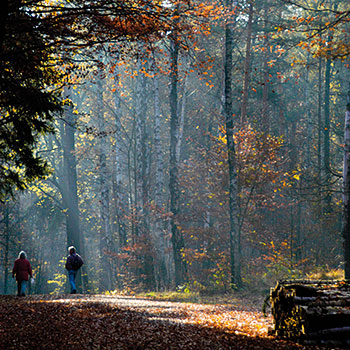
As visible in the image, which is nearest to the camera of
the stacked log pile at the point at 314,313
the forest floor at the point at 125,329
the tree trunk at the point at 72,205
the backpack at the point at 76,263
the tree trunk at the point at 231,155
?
the stacked log pile at the point at 314,313

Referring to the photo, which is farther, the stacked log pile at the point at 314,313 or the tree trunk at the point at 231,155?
the tree trunk at the point at 231,155

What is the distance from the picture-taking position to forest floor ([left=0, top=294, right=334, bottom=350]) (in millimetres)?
6774

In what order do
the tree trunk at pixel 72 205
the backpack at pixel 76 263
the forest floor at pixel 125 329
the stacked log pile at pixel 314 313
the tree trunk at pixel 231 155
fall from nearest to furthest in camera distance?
the stacked log pile at pixel 314 313
the forest floor at pixel 125 329
the backpack at pixel 76 263
the tree trunk at pixel 231 155
the tree trunk at pixel 72 205

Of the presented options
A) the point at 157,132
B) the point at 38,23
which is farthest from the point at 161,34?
the point at 157,132

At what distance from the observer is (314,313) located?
6.44 metres

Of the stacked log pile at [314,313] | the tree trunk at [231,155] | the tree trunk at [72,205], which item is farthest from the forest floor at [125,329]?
the tree trunk at [72,205]

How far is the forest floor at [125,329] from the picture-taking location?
6.77 m

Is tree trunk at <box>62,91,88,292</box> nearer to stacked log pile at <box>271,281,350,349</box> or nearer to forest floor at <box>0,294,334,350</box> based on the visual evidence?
forest floor at <box>0,294,334,350</box>

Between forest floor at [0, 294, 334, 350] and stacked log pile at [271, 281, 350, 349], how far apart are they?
250 millimetres

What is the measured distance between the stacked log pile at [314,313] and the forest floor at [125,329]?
0.25m

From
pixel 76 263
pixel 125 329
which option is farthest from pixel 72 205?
pixel 125 329

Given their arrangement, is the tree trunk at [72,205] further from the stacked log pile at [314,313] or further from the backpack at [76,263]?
the stacked log pile at [314,313]

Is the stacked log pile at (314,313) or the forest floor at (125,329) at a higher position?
the stacked log pile at (314,313)

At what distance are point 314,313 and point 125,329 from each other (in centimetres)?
333
